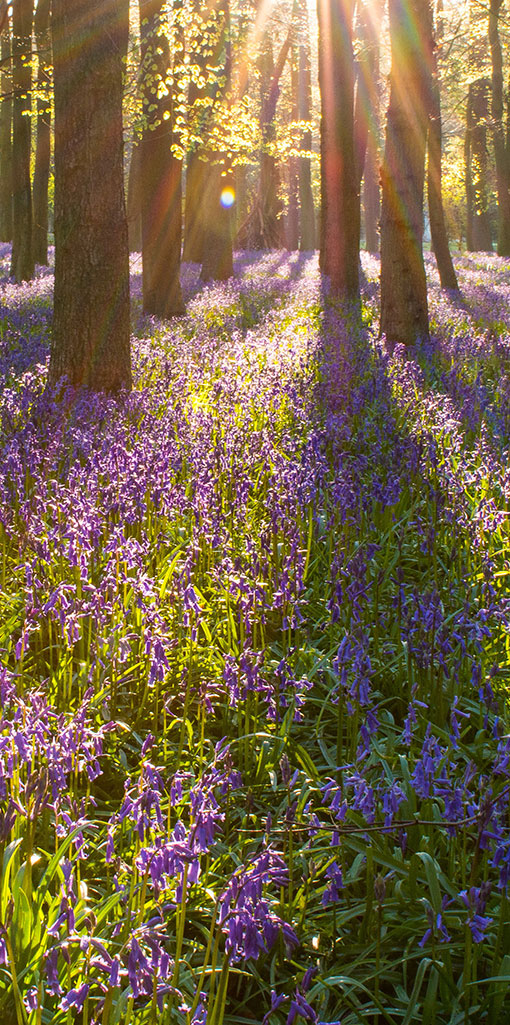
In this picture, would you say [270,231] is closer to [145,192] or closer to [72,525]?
[145,192]

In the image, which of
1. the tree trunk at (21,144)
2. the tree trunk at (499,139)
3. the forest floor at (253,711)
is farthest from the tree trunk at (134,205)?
the forest floor at (253,711)

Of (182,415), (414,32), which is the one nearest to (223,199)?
(414,32)

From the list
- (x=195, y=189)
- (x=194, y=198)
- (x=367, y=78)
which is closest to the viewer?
(x=195, y=189)

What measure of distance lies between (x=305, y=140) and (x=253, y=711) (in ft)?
159

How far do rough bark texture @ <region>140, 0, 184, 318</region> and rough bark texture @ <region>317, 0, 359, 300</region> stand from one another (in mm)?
2951

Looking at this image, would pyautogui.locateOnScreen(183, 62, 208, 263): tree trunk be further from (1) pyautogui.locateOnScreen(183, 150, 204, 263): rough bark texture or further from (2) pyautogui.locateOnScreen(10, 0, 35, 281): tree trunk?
(2) pyautogui.locateOnScreen(10, 0, 35, 281): tree trunk

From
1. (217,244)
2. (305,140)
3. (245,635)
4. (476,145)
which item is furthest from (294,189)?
(245,635)

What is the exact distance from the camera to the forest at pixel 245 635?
1745 millimetres

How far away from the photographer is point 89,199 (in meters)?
6.91

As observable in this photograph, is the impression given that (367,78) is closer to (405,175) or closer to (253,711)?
(405,175)

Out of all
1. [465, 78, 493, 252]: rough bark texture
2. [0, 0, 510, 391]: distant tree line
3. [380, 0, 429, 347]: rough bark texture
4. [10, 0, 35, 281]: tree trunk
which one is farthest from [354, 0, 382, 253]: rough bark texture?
[380, 0, 429, 347]: rough bark texture

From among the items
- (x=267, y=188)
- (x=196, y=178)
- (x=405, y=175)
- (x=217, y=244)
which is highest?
(x=267, y=188)

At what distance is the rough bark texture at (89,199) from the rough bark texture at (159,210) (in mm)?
6027

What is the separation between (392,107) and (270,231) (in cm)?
3093
